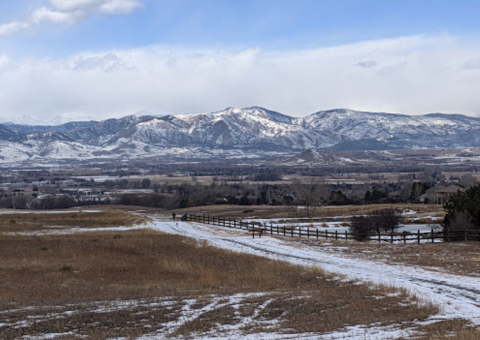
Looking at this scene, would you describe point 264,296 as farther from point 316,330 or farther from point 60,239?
point 60,239

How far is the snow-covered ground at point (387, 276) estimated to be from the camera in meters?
18.4

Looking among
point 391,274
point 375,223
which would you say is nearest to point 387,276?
point 391,274

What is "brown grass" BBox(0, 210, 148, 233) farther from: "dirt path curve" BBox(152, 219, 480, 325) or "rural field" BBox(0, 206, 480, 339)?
"dirt path curve" BBox(152, 219, 480, 325)

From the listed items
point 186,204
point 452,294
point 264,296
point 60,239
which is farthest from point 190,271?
point 186,204

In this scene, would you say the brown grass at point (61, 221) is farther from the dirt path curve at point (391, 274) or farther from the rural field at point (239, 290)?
the dirt path curve at point (391, 274)

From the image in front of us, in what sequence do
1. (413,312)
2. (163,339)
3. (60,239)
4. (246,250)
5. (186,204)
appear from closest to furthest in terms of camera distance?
(163,339)
(413,312)
(246,250)
(60,239)
(186,204)

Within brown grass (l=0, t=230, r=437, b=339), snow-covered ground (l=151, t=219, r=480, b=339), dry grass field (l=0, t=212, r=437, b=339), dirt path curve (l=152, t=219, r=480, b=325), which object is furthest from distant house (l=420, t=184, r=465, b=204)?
dry grass field (l=0, t=212, r=437, b=339)

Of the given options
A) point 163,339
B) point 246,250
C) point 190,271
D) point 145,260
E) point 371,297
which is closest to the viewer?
point 163,339

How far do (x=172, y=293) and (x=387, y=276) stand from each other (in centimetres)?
1037

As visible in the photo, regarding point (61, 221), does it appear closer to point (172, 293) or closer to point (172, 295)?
point (172, 293)

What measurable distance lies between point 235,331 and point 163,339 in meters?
2.21

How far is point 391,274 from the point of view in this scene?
27922 millimetres

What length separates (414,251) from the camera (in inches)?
1506

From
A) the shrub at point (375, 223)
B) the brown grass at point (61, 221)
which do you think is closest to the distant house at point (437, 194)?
the shrub at point (375, 223)
